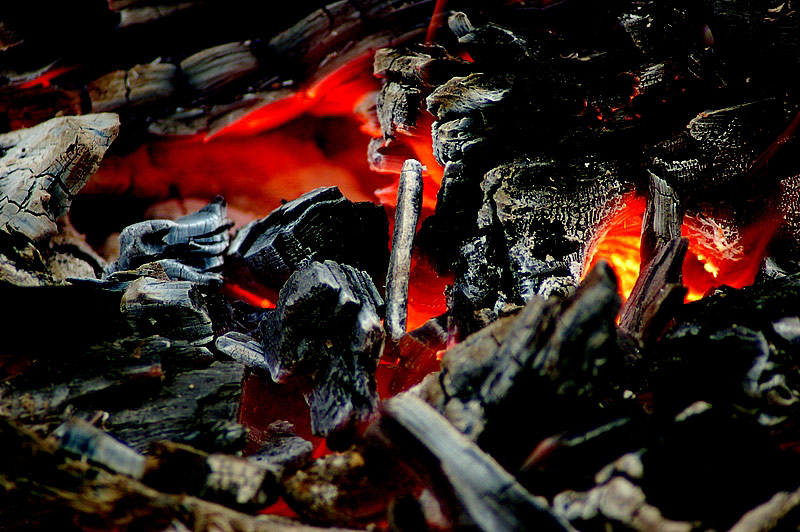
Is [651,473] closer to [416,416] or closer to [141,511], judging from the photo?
[416,416]

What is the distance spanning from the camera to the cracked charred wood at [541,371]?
1074 millimetres

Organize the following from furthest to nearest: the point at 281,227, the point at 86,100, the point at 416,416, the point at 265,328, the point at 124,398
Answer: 1. the point at 86,100
2. the point at 281,227
3. the point at 265,328
4. the point at 124,398
5. the point at 416,416

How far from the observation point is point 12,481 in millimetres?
1127

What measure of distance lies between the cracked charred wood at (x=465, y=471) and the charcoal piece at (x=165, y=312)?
0.96m

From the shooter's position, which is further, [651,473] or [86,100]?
[86,100]

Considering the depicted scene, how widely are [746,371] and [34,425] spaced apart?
6.71ft

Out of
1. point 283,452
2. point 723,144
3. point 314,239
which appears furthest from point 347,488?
point 723,144

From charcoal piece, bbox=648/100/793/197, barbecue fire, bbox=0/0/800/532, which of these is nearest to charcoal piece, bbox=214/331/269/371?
barbecue fire, bbox=0/0/800/532

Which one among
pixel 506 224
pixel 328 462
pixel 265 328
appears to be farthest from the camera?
pixel 506 224

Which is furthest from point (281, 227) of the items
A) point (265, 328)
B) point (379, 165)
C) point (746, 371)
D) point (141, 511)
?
point (746, 371)

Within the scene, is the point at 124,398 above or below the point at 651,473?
above

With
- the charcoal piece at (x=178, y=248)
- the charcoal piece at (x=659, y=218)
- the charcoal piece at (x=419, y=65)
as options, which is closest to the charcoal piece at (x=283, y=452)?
the charcoal piece at (x=178, y=248)

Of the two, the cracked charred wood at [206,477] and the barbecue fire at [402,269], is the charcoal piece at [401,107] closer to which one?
the barbecue fire at [402,269]

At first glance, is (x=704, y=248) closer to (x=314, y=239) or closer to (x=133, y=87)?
(x=314, y=239)
